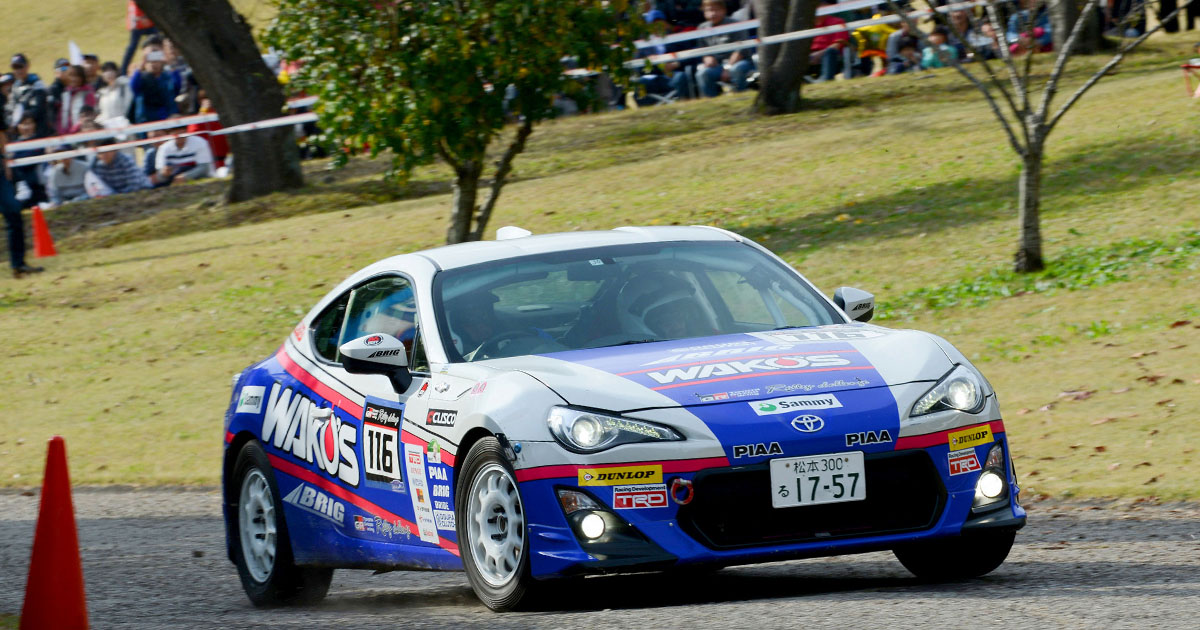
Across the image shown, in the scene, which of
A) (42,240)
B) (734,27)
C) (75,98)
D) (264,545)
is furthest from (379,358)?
(75,98)

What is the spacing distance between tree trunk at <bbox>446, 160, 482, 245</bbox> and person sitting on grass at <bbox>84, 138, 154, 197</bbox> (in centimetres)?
1079

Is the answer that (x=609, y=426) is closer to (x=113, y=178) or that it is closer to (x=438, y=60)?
(x=438, y=60)

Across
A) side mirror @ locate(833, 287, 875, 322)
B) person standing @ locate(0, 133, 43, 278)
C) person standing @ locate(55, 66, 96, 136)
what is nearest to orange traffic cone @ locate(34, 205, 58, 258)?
person standing @ locate(0, 133, 43, 278)

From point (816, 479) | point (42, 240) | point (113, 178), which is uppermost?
point (816, 479)

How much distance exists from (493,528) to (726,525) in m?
0.88

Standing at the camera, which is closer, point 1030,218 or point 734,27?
point 1030,218

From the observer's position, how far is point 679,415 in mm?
5906

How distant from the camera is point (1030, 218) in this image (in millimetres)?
15305

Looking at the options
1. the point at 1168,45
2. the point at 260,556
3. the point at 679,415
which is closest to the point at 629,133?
the point at 1168,45

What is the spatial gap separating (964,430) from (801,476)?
70 centimetres

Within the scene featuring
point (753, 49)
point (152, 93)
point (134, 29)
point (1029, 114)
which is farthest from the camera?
point (134, 29)

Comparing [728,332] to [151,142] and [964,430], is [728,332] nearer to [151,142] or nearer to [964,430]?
[964,430]

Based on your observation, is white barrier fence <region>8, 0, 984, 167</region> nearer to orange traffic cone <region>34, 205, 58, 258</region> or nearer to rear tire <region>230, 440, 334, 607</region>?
orange traffic cone <region>34, 205, 58, 258</region>

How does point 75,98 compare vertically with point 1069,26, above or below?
above
